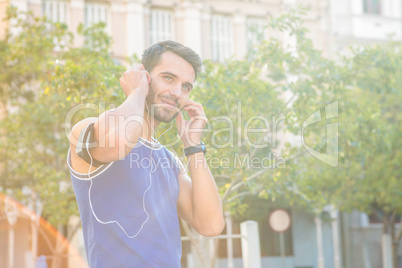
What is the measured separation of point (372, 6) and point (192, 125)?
63.3 feet

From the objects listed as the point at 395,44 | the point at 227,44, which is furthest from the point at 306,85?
the point at 227,44

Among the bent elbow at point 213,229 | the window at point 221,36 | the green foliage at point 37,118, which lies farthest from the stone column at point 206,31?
the bent elbow at point 213,229

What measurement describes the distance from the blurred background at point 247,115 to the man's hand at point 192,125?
7.46 ft

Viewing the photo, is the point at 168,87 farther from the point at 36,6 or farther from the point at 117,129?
the point at 36,6

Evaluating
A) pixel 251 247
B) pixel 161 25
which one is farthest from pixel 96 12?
pixel 251 247

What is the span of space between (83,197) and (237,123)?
5.54 meters

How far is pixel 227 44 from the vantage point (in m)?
17.9

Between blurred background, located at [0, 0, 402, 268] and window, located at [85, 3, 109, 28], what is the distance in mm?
31

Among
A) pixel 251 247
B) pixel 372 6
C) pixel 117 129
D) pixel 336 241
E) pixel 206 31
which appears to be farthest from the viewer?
pixel 372 6

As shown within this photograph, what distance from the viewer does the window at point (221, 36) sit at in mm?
17781

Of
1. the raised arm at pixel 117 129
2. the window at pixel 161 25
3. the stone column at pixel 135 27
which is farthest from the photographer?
the window at pixel 161 25

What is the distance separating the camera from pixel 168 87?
235 cm

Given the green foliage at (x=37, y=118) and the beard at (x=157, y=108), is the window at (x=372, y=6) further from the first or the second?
the beard at (x=157, y=108)

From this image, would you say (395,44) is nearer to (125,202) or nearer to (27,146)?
(27,146)
